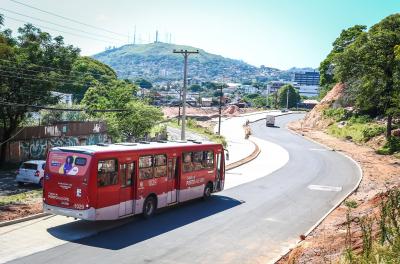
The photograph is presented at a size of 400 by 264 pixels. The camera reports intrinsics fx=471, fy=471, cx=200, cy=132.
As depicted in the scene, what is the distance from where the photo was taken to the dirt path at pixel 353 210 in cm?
1405

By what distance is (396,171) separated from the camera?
124ft

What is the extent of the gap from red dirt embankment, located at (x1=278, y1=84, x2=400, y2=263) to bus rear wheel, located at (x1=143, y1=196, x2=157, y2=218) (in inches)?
262

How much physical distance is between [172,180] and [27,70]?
1795cm

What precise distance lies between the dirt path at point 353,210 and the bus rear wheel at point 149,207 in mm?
6634

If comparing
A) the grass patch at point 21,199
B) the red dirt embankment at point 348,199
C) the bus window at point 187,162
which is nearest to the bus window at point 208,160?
the bus window at point 187,162

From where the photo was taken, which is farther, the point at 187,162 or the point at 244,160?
the point at 244,160

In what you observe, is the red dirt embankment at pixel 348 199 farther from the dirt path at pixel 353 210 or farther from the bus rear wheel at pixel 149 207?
the bus rear wheel at pixel 149 207

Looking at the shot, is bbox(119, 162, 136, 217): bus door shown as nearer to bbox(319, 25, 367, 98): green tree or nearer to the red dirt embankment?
the red dirt embankment

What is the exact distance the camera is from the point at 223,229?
62.3 ft

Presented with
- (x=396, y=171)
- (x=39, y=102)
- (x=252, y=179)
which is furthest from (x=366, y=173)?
(x=39, y=102)

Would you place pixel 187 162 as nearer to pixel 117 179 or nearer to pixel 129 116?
pixel 117 179

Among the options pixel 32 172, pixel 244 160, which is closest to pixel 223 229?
pixel 32 172

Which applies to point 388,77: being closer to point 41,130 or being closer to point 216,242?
point 41,130

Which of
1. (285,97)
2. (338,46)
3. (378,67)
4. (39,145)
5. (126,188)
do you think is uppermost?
(338,46)
